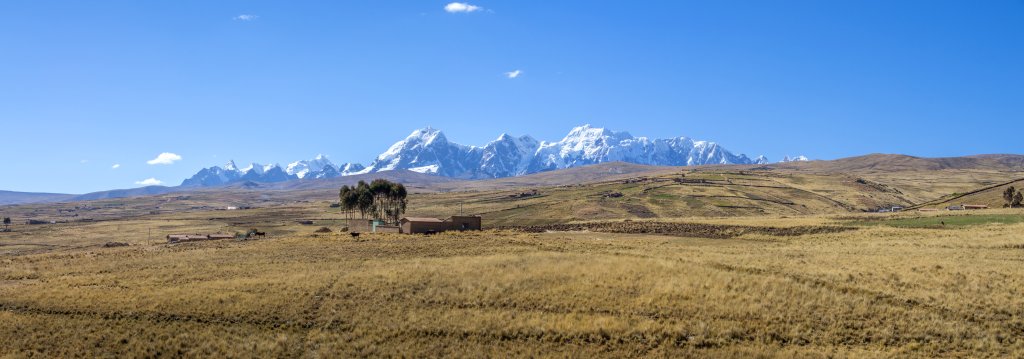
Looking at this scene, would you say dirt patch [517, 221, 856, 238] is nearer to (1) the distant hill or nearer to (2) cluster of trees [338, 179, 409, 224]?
(2) cluster of trees [338, 179, 409, 224]

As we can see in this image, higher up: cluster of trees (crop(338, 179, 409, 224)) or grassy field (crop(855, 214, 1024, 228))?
cluster of trees (crop(338, 179, 409, 224))

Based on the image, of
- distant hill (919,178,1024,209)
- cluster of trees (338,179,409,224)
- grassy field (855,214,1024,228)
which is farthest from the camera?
distant hill (919,178,1024,209)

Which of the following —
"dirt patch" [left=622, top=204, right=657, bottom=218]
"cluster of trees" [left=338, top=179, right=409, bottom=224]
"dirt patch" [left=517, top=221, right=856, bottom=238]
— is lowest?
"dirt patch" [left=622, top=204, right=657, bottom=218]

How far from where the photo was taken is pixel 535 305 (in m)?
36.2

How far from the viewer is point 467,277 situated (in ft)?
141

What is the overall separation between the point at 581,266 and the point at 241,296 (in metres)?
22.3

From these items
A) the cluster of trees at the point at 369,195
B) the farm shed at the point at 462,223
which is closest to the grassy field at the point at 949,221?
the farm shed at the point at 462,223

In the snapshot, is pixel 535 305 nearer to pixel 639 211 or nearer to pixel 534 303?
pixel 534 303

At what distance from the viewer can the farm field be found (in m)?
29.9

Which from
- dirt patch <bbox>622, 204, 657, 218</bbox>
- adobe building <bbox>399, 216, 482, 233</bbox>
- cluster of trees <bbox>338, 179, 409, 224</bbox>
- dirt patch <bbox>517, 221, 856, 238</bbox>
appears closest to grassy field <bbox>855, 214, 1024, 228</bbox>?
dirt patch <bbox>517, 221, 856, 238</bbox>

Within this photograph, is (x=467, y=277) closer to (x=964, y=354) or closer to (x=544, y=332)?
(x=544, y=332)

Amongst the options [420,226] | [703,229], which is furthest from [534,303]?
[703,229]

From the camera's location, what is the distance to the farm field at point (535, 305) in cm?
2989

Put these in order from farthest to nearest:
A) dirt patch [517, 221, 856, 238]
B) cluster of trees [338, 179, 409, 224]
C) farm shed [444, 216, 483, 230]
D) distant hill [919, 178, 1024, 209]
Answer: distant hill [919, 178, 1024, 209], cluster of trees [338, 179, 409, 224], farm shed [444, 216, 483, 230], dirt patch [517, 221, 856, 238]
